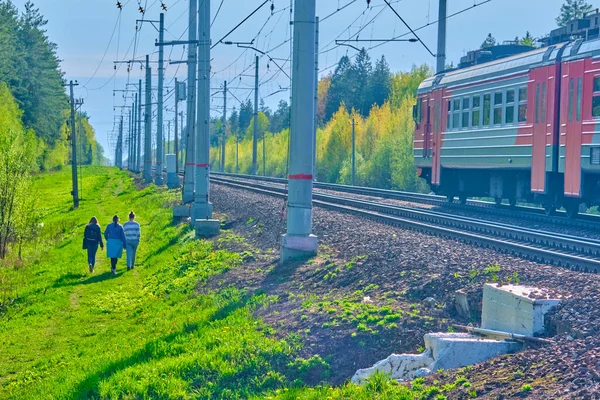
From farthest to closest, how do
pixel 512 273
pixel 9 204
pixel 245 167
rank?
pixel 245 167 < pixel 9 204 < pixel 512 273

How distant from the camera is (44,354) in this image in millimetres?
12867

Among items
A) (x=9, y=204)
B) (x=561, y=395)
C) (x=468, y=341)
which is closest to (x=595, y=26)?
(x=468, y=341)

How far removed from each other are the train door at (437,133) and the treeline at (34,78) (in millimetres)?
47596

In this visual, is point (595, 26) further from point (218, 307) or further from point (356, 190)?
point (356, 190)

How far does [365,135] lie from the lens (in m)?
64.9

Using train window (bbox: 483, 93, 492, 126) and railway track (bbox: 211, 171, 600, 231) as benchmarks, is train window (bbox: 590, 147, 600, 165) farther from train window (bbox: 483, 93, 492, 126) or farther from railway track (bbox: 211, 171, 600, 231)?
train window (bbox: 483, 93, 492, 126)

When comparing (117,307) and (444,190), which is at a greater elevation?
(444,190)

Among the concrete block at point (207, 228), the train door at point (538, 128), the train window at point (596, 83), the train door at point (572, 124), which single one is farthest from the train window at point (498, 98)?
the concrete block at point (207, 228)

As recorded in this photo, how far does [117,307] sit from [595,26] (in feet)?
38.7

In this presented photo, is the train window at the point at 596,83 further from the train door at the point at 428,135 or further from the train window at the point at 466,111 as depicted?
the train door at the point at 428,135

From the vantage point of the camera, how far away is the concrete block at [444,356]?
7.64 m

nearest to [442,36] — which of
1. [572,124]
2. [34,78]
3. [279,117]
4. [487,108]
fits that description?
[487,108]

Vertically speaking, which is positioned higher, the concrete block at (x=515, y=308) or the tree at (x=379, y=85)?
the tree at (x=379, y=85)

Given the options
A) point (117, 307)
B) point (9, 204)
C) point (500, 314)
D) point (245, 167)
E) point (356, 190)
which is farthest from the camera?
point (245, 167)
